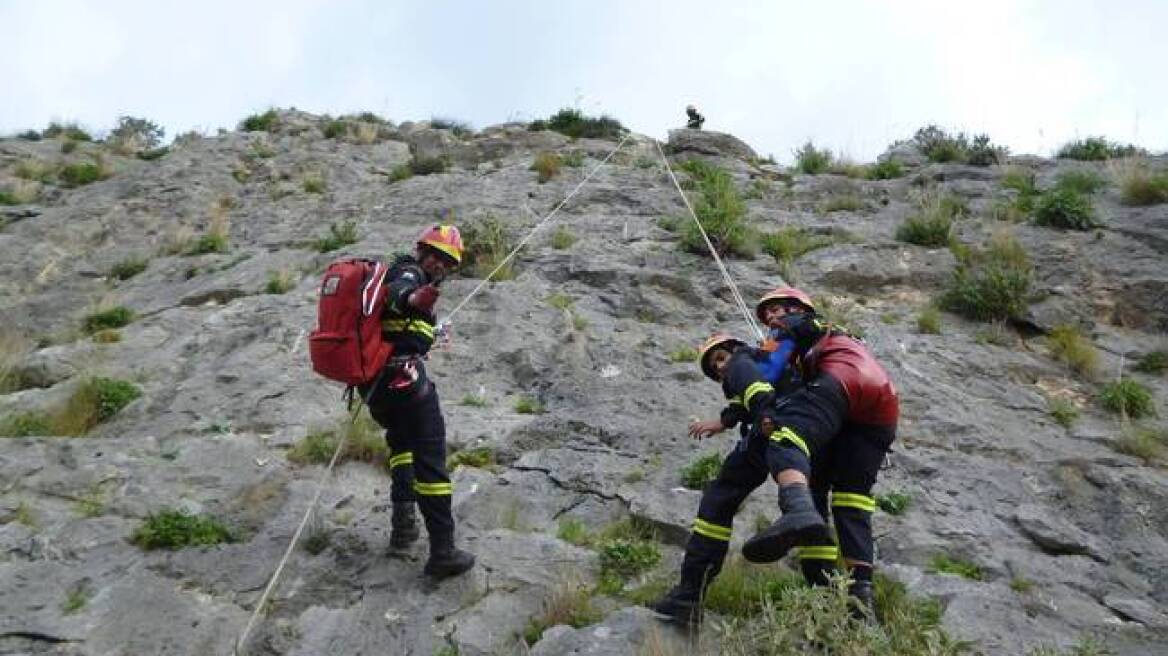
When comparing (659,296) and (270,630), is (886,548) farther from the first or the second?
(659,296)

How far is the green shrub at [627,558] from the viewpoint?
6.04 metres

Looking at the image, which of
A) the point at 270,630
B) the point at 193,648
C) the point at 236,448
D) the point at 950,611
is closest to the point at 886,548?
the point at 950,611

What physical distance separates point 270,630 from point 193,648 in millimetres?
409

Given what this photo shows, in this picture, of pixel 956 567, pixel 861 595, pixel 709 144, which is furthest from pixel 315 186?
pixel 861 595

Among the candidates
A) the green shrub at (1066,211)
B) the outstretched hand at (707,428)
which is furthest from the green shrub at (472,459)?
the green shrub at (1066,211)

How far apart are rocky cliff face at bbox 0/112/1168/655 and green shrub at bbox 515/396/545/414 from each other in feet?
0.43

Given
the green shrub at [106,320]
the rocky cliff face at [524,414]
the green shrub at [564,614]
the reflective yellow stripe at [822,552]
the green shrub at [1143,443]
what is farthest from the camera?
the green shrub at [106,320]

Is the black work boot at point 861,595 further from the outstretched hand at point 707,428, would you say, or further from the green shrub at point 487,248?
the green shrub at point 487,248

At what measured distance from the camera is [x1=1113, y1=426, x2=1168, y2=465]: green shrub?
7.62m

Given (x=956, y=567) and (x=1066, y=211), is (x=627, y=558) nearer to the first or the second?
(x=956, y=567)

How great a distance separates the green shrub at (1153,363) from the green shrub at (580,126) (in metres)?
9.72

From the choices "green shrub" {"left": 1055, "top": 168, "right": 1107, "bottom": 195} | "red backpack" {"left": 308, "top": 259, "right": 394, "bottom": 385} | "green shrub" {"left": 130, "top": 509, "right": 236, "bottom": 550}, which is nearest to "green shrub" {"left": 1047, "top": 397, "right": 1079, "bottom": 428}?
"green shrub" {"left": 1055, "top": 168, "right": 1107, "bottom": 195}

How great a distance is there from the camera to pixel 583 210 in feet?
42.3

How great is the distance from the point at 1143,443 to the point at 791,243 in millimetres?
4673
